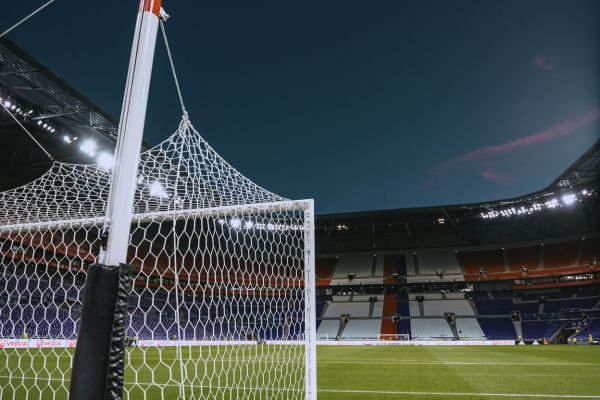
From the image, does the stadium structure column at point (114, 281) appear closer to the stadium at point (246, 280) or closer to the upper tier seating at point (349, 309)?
the stadium at point (246, 280)

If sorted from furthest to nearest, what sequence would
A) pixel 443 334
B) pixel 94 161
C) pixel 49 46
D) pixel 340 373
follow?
pixel 443 334
pixel 49 46
pixel 94 161
pixel 340 373

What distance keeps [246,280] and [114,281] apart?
24.5 metres

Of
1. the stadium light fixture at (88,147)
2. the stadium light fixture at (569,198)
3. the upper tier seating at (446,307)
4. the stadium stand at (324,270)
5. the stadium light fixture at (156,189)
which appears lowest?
the upper tier seating at (446,307)

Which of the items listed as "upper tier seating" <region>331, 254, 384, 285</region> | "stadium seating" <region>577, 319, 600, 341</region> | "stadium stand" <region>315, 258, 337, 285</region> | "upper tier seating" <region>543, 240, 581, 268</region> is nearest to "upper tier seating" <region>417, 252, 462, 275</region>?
"upper tier seating" <region>331, 254, 384, 285</region>

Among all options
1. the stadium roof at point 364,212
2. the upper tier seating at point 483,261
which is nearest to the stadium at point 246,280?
the stadium roof at point 364,212

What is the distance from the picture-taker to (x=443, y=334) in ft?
104

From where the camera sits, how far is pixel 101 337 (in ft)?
5.18

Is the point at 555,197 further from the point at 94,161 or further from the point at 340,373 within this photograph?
the point at 94,161

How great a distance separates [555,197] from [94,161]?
30749 mm

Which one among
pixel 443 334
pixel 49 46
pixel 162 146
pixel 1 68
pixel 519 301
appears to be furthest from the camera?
pixel 519 301

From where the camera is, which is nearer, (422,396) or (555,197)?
(422,396)

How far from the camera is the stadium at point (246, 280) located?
13.0 ft

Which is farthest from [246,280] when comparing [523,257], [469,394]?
[523,257]

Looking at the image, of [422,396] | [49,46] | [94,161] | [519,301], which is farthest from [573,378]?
[49,46]
